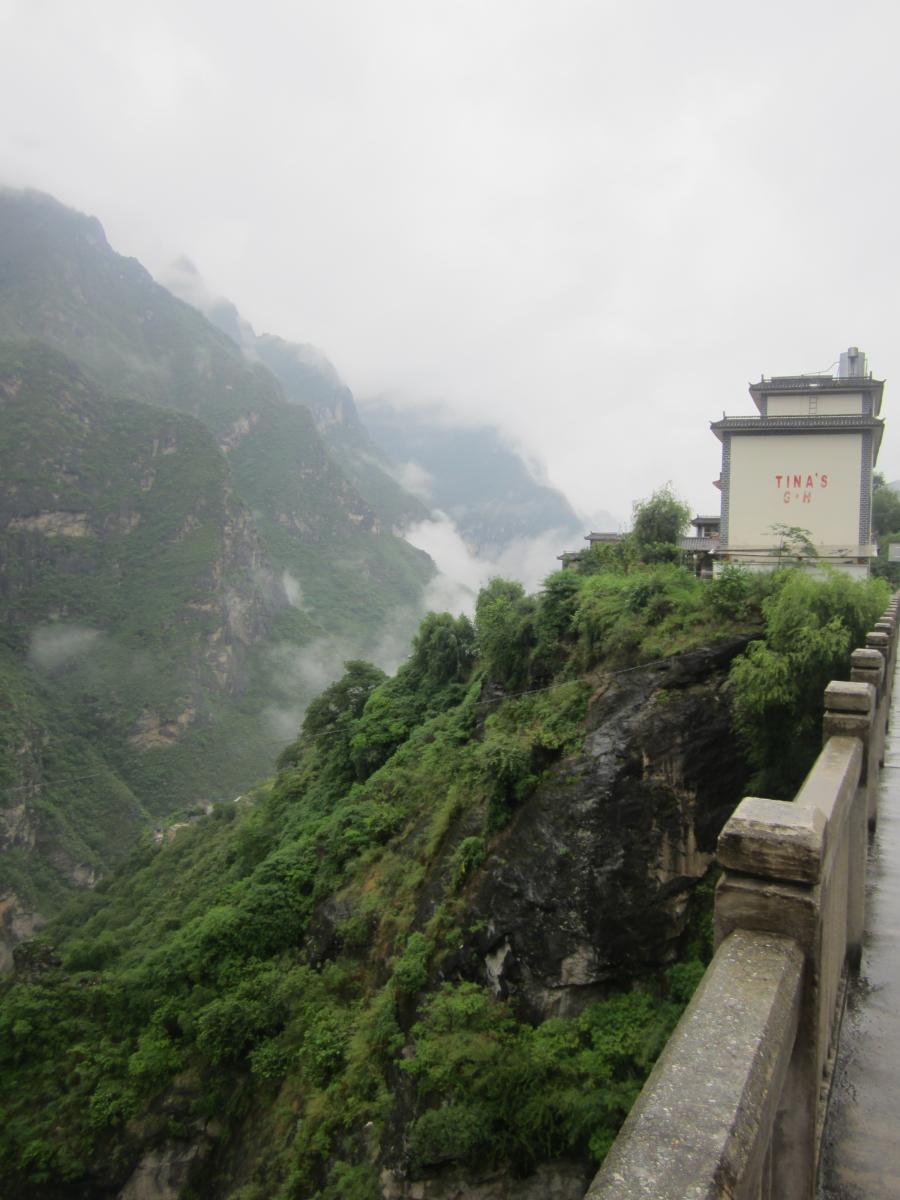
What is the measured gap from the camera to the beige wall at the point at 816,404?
25828 mm

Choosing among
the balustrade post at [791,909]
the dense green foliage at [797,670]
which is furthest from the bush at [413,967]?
the balustrade post at [791,909]

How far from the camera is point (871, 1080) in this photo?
10.2 feet

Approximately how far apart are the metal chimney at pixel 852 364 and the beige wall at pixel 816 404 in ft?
11.4

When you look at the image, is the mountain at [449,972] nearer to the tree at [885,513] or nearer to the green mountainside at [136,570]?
the tree at [885,513]

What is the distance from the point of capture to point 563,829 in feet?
46.5

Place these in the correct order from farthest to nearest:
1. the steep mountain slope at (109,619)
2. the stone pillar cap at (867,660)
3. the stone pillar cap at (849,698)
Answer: the steep mountain slope at (109,619)
the stone pillar cap at (867,660)
the stone pillar cap at (849,698)

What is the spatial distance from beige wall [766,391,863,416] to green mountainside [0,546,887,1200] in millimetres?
10296

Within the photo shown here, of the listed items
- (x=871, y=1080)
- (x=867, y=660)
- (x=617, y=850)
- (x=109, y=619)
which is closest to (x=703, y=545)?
(x=617, y=850)

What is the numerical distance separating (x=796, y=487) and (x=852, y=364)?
915cm

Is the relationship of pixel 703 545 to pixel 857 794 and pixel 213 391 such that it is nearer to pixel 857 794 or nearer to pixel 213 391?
pixel 857 794

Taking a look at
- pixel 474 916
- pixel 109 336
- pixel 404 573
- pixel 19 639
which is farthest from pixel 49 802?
pixel 109 336

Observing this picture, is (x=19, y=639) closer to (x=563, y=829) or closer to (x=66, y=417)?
(x=66, y=417)

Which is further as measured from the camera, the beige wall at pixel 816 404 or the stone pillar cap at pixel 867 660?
the beige wall at pixel 816 404

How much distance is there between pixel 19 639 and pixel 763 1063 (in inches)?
4329
